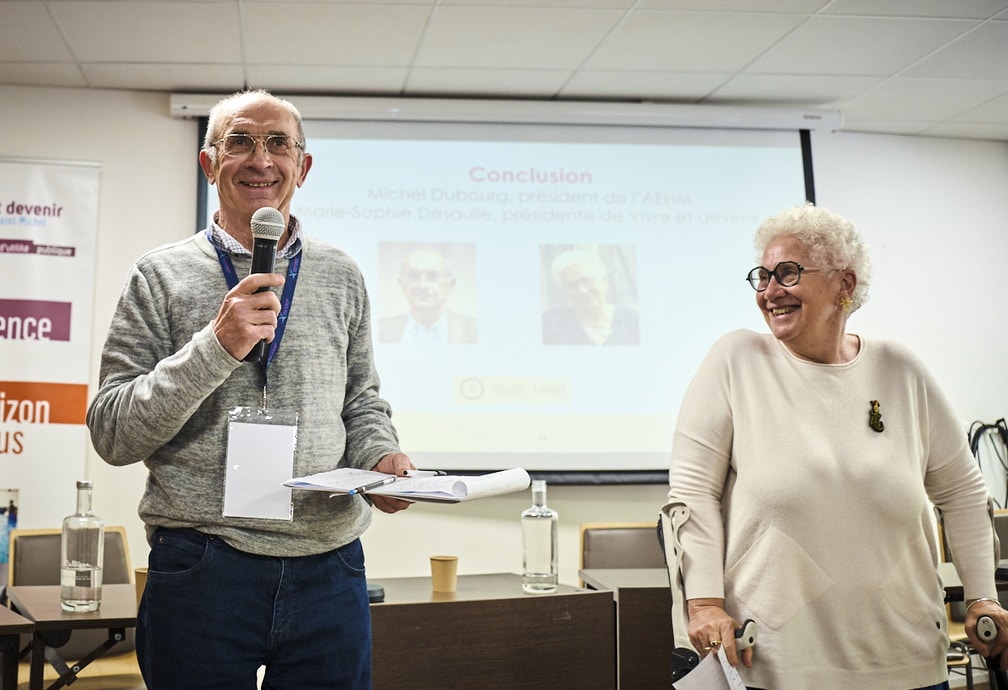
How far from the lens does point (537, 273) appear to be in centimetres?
435

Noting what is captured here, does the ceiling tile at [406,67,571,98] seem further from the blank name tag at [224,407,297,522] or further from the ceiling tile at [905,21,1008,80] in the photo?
the blank name tag at [224,407,297,522]

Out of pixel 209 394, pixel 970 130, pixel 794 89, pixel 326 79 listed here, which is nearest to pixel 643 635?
pixel 209 394

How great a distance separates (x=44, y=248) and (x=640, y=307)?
2.88 m

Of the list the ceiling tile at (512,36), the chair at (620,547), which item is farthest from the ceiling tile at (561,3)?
the chair at (620,547)

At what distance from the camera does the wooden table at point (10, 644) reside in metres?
1.87

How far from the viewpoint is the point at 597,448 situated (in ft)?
14.0

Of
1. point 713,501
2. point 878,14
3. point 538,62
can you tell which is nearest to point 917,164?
point 878,14

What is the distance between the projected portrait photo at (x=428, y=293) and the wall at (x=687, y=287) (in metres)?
0.86

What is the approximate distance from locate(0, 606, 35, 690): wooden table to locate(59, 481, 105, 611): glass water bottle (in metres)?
0.29

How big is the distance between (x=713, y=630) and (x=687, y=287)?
3027mm

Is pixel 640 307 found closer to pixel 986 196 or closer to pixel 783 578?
pixel 986 196

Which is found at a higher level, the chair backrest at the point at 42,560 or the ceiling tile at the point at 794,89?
the ceiling tile at the point at 794,89

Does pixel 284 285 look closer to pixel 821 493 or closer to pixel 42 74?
pixel 821 493

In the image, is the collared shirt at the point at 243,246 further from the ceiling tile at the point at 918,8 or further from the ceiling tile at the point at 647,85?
the ceiling tile at the point at 647,85
